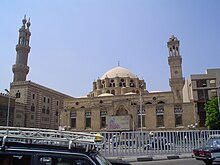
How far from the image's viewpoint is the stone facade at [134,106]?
48.1 meters

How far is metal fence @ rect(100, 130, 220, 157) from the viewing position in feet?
49.2

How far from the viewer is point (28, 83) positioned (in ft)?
183

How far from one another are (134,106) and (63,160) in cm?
4883

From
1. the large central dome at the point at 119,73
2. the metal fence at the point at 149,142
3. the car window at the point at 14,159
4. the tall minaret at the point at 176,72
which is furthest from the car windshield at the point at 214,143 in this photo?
the large central dome at the point at 119,73

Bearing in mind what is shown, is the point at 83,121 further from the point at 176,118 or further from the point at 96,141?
the point at 96,141

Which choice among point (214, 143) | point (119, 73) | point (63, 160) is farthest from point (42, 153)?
point (119, 73)

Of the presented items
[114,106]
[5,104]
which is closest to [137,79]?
[114,106]

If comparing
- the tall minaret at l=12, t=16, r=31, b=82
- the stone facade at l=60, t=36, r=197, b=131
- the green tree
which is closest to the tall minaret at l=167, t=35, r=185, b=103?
the stone facade at l=60, t=36, r=197, b=131

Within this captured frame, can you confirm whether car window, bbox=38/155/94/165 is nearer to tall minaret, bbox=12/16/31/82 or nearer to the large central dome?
tall minaret, bbox=12/16/31/82

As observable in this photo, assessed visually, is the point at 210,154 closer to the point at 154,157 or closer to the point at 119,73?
the point at 154,157

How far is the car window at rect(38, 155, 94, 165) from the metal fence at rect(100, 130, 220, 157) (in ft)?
38.1

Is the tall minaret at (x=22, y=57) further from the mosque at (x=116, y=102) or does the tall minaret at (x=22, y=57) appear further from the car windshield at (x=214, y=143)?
the car windshield at (x=214, y=143)

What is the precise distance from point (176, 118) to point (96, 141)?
4703cm

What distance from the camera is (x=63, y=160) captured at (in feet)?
9.59
